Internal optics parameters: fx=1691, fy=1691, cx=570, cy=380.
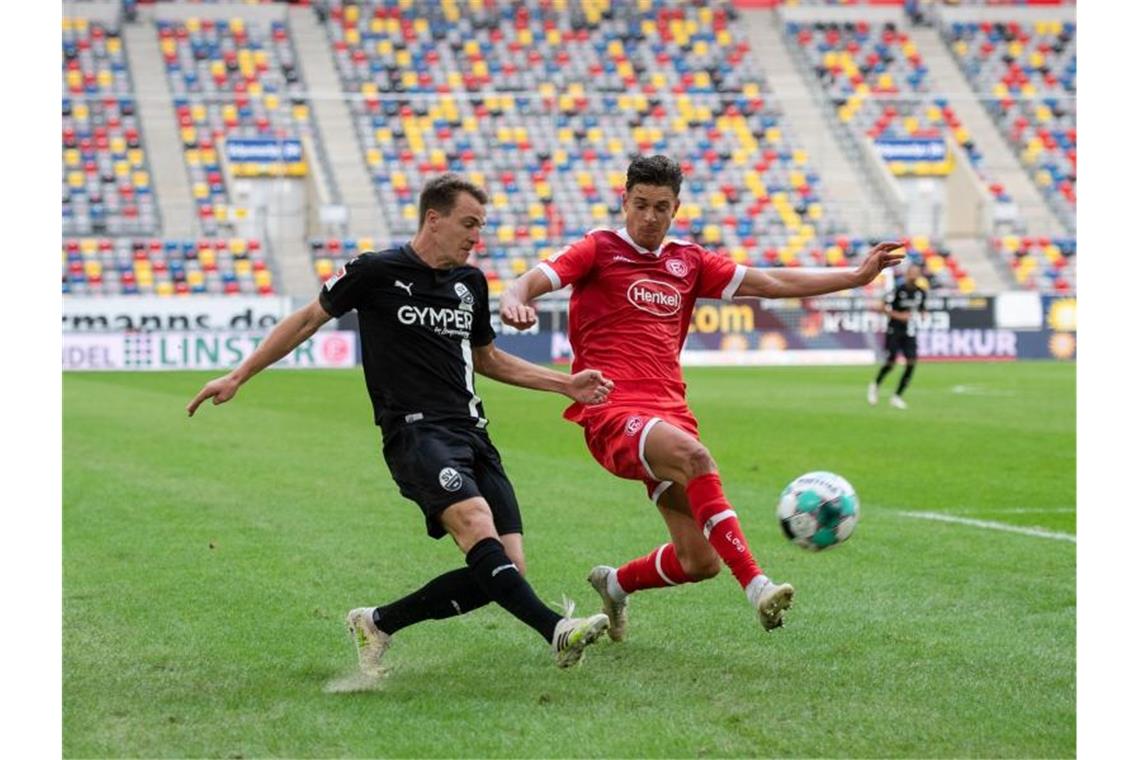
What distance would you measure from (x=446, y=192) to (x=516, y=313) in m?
0.56

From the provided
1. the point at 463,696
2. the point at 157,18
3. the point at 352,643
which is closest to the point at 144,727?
the point at 463,696

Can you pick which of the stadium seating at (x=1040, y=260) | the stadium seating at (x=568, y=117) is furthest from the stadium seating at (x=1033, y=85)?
the stadium seating at (x=568, y=117)

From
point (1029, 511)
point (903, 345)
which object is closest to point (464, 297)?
point (1029, 511)

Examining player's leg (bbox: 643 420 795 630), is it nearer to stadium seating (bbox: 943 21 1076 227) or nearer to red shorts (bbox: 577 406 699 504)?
red shorts (bbox: 577 406 699 504)

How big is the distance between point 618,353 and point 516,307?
0.88 metres

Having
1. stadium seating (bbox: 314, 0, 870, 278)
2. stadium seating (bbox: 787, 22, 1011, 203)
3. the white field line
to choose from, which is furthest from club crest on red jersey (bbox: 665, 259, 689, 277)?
stadium seating (bbox: 787, 22, 1011, 203)

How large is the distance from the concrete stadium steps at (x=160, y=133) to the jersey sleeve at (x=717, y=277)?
3253 centimetres

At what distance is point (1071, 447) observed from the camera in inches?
679

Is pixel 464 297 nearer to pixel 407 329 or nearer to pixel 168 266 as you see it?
pixel 407 329

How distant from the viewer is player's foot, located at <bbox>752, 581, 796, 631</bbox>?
6367 mm

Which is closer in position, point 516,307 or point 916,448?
point 516,307

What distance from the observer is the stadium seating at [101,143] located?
39.2 meters

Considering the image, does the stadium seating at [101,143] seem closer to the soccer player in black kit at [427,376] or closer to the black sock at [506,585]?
the soccer player in black kit at [427,376]

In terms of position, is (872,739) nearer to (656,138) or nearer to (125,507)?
(125,507)
